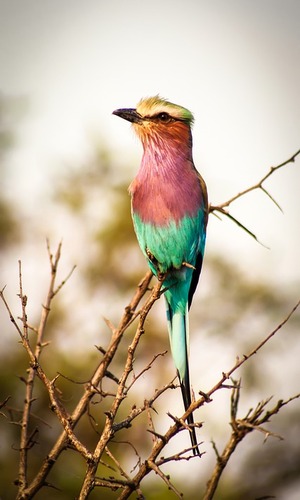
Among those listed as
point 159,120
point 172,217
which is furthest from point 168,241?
point 159,120

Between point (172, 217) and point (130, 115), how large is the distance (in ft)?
2.06

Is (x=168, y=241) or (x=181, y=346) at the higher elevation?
(x=168, y=241)

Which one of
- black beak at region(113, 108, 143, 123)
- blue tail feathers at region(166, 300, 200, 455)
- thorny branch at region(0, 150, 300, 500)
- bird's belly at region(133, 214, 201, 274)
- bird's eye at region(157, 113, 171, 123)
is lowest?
thorny branch at region(0, 150, 300, 500)

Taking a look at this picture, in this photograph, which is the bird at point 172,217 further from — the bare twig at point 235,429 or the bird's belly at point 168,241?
the bare twig at point 235,429

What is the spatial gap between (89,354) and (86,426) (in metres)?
0.76

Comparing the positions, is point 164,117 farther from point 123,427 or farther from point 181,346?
point 123,427

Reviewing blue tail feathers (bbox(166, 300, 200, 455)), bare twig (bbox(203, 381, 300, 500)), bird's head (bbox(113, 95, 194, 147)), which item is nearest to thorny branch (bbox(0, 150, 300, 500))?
bare twig (bbox(203, 381, 300, 500))

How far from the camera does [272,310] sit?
32.6 feet

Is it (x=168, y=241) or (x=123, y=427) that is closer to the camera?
A: (x=123, y=427)

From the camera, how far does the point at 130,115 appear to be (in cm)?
366

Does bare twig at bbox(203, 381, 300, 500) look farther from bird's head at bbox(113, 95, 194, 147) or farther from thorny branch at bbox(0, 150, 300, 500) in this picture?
bird's head at bbox(113, 95, 194, 147)

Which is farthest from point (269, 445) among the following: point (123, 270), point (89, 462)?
point (89, 462)

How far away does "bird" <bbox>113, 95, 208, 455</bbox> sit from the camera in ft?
11.1

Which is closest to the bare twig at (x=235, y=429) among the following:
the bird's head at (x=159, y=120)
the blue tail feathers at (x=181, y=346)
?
the blue tail feathers at (x=181, y=346)
